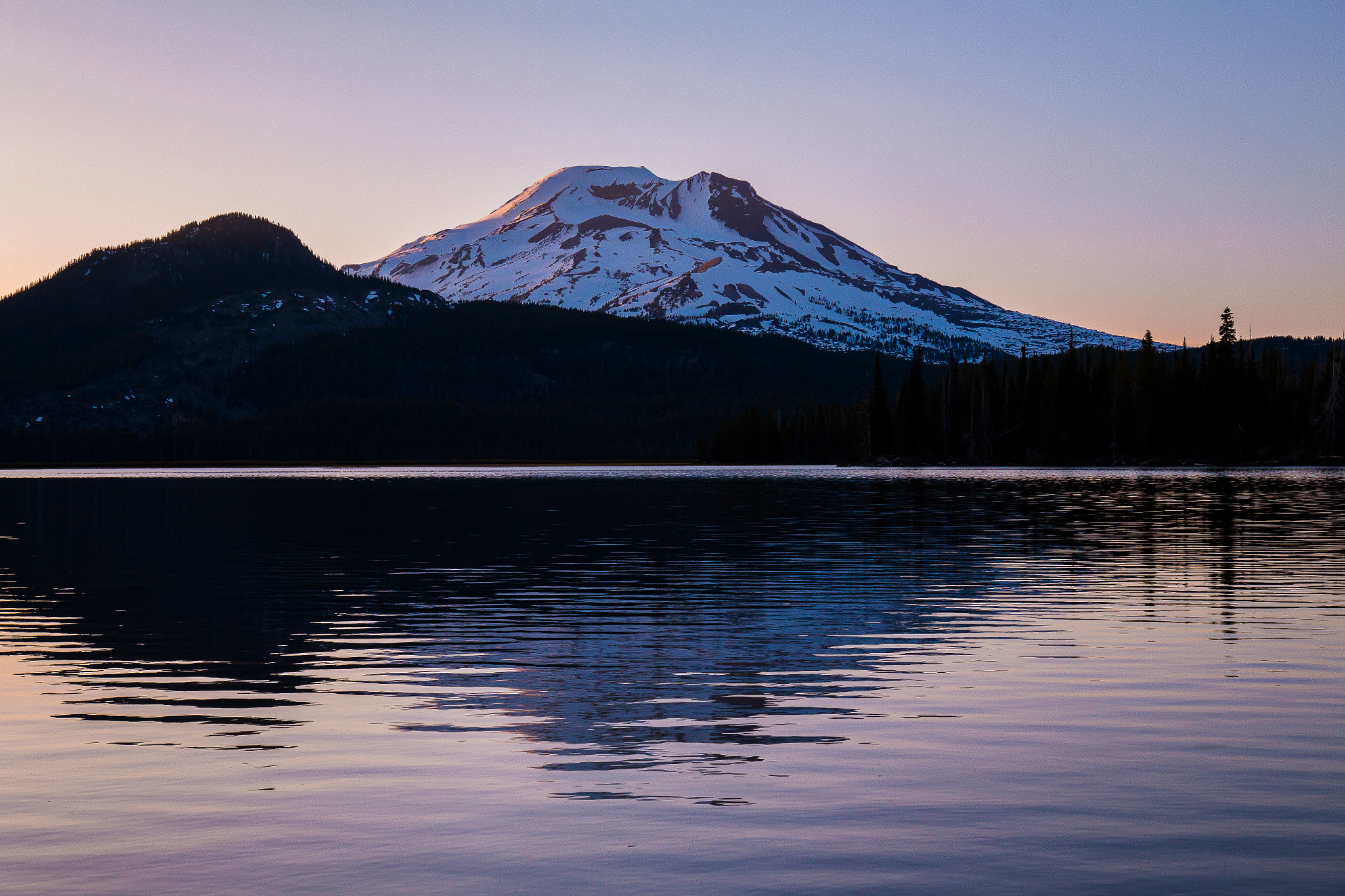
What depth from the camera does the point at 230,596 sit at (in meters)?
34.3

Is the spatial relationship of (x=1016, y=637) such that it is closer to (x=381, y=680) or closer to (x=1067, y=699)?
(x=1067, y=699)

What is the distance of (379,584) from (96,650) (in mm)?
12531

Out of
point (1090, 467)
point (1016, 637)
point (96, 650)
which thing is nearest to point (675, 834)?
point (1016, 637)

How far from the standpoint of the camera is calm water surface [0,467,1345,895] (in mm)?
11344

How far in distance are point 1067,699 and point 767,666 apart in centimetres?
527

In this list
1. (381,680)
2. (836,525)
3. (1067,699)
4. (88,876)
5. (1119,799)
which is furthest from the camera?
(836,525)

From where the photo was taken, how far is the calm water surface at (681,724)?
11344 mm

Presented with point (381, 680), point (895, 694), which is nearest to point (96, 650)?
point (381, 680)

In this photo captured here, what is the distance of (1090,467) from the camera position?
184250mm

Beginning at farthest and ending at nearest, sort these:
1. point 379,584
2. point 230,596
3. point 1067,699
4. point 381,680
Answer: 1. point 379,584
2. point 230,596
3. point 381,680
4. point 1067,699

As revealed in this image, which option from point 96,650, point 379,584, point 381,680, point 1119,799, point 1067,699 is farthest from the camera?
point 379,584

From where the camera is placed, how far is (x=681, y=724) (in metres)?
17.3

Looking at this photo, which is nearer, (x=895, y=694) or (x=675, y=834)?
(x=675, y=834)

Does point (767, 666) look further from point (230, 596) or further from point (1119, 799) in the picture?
point (230, 596)
